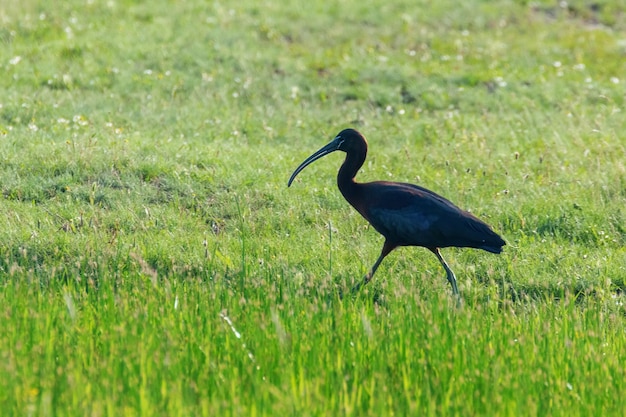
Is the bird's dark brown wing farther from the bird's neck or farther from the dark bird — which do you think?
the bird's neck

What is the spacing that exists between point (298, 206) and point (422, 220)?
6.70ft

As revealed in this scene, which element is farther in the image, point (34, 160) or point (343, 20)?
point (343, 20)

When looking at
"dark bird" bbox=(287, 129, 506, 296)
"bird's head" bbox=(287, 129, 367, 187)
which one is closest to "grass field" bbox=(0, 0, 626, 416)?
"dark bird" bbox=(287, 129, 506, 296)

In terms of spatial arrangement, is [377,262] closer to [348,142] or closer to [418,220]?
[418,220]

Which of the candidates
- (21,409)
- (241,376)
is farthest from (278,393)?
(21,409)

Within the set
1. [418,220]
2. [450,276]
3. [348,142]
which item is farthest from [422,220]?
[348,142]

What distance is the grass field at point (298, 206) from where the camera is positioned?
204 inches

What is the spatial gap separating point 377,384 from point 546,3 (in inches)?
538

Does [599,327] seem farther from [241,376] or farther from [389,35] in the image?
[389,35]

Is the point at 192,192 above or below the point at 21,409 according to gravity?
below

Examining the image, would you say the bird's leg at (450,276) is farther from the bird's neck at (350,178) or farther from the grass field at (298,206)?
the bird's neck at (350,178)

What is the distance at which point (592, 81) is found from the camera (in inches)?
548

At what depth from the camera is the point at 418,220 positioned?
7.34 meters

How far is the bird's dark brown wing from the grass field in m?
0.32
